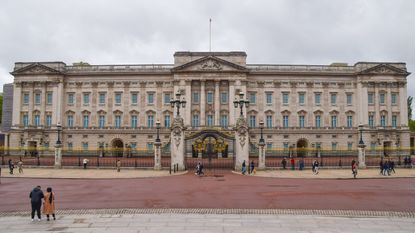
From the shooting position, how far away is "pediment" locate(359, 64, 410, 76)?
201 ft

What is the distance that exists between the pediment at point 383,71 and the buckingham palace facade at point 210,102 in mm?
188

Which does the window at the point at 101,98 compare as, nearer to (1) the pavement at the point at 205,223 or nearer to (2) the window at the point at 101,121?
(2) the window at the point at 101,121

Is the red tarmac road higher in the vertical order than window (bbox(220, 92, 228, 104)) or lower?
lower

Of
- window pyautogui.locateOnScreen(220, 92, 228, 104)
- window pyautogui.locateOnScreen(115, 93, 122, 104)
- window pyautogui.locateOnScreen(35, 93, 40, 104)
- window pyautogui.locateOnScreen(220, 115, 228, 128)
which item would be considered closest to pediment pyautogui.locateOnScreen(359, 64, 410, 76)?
window pyautogui.locateOnScreen(220, 92, 228, 104)

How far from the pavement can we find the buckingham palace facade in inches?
1803

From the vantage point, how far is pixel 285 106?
6256cm

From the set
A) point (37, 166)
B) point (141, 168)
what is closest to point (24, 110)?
point (37, 166)

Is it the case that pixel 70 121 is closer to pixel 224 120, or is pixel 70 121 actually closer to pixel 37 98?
pixel 37 98

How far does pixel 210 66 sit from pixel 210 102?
6598mm

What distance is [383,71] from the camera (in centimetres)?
6138

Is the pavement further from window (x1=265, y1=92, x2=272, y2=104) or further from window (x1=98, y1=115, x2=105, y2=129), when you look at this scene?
window (x1=98, y1=115, x2=105, y2=129)

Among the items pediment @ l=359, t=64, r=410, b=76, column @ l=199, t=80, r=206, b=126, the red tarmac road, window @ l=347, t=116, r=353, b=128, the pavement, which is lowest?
the pavement

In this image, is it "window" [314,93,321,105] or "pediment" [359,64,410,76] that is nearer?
"pediment" [359,64,410,76]

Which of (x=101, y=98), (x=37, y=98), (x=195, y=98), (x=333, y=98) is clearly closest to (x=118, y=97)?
(x=101, y=98)
